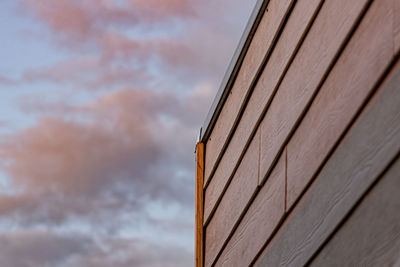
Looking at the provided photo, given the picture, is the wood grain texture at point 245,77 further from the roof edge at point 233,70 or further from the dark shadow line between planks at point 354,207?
the dark shadow line between planks at point 354,207

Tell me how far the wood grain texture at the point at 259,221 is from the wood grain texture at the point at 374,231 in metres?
0.50

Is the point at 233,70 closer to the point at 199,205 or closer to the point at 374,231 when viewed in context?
the point at 199,205

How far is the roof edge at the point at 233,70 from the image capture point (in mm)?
2945

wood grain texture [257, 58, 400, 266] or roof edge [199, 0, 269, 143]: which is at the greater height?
roof edge [199, 0, 269, 143]

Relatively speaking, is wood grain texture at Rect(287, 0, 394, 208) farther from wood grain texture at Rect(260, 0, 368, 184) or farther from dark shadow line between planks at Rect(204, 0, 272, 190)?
dark shadow line between planks at Rect(204, 0, 272, 190)

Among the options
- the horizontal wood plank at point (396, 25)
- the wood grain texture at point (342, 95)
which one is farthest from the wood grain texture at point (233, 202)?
the horizontal wood plank at point (396, 25)

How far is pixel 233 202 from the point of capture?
304 centimetres

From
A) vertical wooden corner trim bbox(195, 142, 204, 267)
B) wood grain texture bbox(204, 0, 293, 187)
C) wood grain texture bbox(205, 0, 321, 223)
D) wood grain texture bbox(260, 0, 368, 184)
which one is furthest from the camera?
vertical wooden corner trim bbox(195, 142, 204, 267)

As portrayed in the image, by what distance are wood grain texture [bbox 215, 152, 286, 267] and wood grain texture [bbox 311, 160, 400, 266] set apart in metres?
0.50

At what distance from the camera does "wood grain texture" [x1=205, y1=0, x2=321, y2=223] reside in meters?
2.39

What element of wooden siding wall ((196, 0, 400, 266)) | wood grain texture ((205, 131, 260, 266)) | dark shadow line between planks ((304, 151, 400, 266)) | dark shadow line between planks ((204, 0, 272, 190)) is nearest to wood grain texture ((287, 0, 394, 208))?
wooden siding wall ((196, 0, 400, 266))

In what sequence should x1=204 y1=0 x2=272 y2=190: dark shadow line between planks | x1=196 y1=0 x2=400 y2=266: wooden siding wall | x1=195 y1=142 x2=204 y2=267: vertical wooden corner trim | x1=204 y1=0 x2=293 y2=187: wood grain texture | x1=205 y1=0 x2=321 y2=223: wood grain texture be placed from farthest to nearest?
x1=195 y1=142 x2=204 y2=267: vertical wooden corner trim < x1=204 y1=0 x2=272 y2=190: dark shadow line between planks < x1=204 y1=0 x2=293 y2=187: wood grain texture < x1=205 y1=0 x2=321 y2=223: wood grain texture < x1=196 y1=0 x2=400 y2=266: wooden siding wall

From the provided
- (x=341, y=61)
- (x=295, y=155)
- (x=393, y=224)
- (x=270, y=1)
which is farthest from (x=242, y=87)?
(x=393, y=224)

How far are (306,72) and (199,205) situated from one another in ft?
5.16
